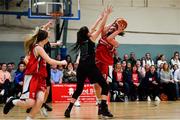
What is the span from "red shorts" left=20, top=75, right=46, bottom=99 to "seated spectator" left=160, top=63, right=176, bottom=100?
1169cm

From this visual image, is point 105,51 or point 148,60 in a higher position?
point 105,51

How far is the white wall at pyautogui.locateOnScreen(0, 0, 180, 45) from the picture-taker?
20.8 metres

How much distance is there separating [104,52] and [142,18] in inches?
490

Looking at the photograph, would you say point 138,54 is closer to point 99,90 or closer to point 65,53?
point 65,53

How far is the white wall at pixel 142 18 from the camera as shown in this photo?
2081 centimetres

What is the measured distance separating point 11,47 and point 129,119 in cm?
1187

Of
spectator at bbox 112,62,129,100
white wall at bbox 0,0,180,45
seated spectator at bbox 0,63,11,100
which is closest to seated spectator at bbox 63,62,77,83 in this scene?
spectator at bbox 112,62,129,100

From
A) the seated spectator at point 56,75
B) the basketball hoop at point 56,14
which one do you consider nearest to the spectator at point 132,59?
the seated spectator at point 56,75

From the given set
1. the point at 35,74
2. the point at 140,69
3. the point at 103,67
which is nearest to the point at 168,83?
the point at 140,69

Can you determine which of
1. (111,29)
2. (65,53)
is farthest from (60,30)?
(111,29)

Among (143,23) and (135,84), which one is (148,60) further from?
(135,84)

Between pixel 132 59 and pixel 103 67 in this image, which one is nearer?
pixel 103 67

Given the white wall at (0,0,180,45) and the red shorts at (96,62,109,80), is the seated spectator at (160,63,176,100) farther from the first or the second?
the red shorts at (96,62,109,80)

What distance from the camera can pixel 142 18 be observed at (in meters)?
21.6
